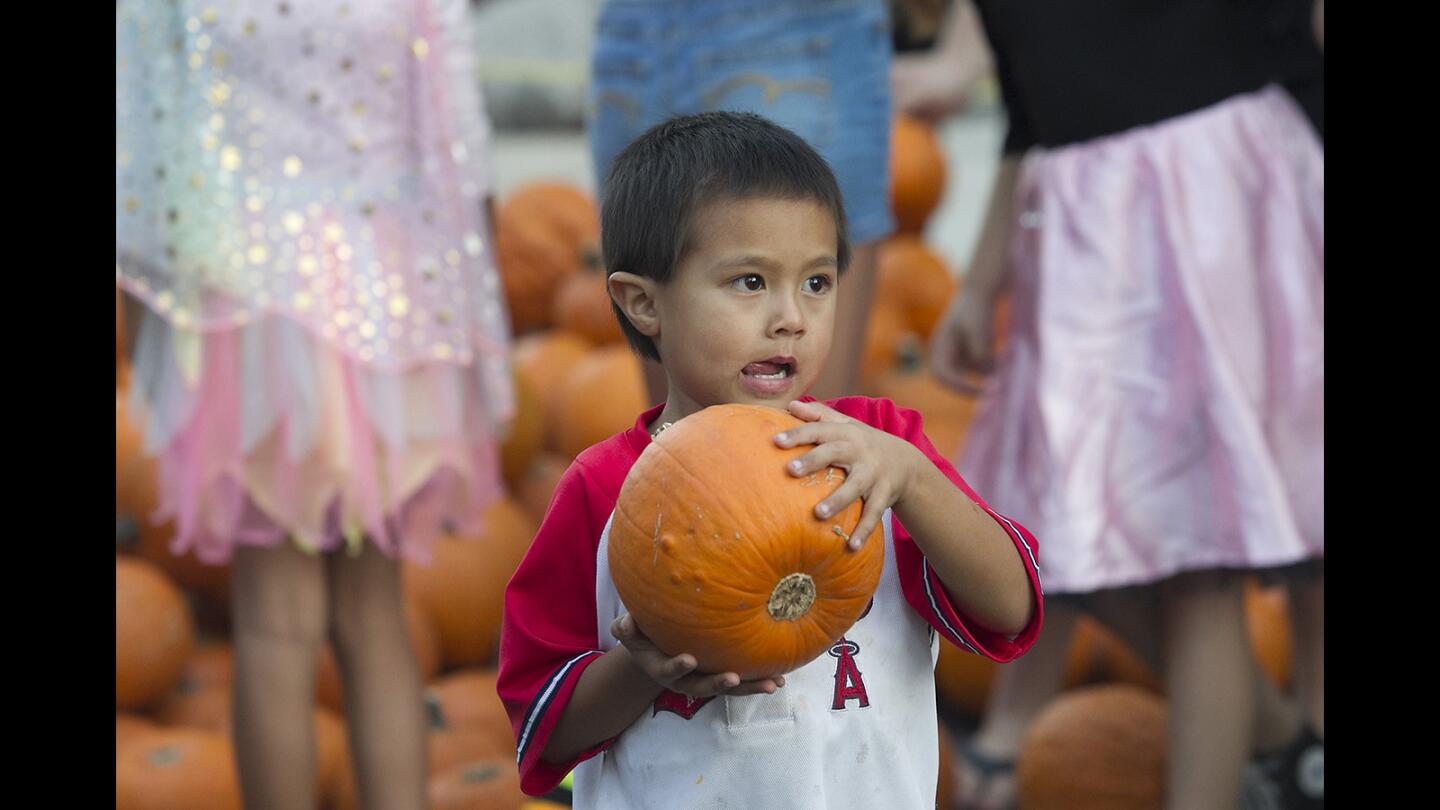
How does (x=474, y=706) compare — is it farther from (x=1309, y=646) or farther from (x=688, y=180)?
(x=688, y=180)

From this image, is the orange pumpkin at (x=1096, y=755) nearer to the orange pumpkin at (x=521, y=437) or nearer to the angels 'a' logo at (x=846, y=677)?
the angels 'a' logo at (x=846, y=677)

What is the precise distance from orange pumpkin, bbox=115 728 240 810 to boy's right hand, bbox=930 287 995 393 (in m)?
1.71

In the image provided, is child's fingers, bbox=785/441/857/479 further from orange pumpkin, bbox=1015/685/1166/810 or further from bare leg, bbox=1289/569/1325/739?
bare leg, bbox=1289/569/1325/739

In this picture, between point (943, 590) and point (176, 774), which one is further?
point (176, 774)

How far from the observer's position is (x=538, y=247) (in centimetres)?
536

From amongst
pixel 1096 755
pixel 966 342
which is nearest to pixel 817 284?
pixel 966 342

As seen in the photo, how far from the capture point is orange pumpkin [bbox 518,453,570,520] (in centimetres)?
425

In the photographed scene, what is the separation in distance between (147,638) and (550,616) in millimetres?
2028

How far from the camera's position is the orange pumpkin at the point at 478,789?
2961mm

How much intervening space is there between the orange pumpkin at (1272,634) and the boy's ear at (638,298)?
2.35 m

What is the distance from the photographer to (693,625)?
147cm

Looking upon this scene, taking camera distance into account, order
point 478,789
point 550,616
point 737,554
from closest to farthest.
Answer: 1. point 737,554
2. point 550,616
3. point 478,789

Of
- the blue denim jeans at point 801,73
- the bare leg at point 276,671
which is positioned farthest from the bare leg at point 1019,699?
the bare leg at point 276,671

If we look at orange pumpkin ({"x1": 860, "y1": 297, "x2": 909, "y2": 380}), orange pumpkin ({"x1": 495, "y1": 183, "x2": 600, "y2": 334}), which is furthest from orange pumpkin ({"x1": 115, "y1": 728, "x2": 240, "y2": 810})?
orange pumpkin ({"x1": 495, "y1": 183, "x2": 600, "y2": 334})
